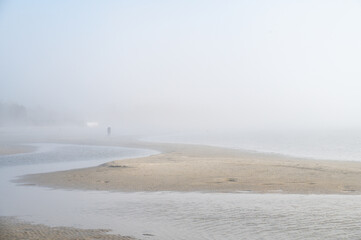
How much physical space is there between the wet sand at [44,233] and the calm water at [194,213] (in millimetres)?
560

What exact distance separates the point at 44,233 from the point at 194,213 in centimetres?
496

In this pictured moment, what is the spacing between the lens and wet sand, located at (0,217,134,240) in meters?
10.7

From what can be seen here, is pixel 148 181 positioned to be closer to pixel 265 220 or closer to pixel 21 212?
pixel 21 212

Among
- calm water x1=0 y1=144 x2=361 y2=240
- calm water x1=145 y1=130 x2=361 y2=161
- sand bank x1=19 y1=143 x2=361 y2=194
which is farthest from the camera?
calm water x1=145 y1=130 x2=361 y2=161

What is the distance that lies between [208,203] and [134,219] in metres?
3.46

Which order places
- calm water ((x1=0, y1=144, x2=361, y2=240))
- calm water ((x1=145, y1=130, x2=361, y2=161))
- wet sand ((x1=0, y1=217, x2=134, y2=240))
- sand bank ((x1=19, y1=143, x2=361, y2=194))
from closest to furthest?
wet sand ((x1=0, y1=217, x2=134, y2=240)) → calm water ((x1=0, y1=144, x2=361, y2=240)) → sand bank ((x1=19, y1=143, x2=361, y2=194)) → calm water ((x1=145, y1=130, x2=361, y2=161))

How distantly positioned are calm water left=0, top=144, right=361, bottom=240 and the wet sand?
1.84 feet

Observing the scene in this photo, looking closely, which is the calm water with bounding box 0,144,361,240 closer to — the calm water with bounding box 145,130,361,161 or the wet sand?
the wet sand

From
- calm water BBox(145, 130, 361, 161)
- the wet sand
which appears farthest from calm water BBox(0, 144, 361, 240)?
calm water BBox(145, 130, 361, 161)

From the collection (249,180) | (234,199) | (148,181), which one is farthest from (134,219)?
(249,180)

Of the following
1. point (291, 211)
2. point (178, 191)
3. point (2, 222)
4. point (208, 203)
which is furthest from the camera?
point (178, 191)

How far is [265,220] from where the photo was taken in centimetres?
1270

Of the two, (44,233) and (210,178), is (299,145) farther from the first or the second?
(44,233)

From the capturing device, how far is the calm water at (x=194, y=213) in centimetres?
1144
